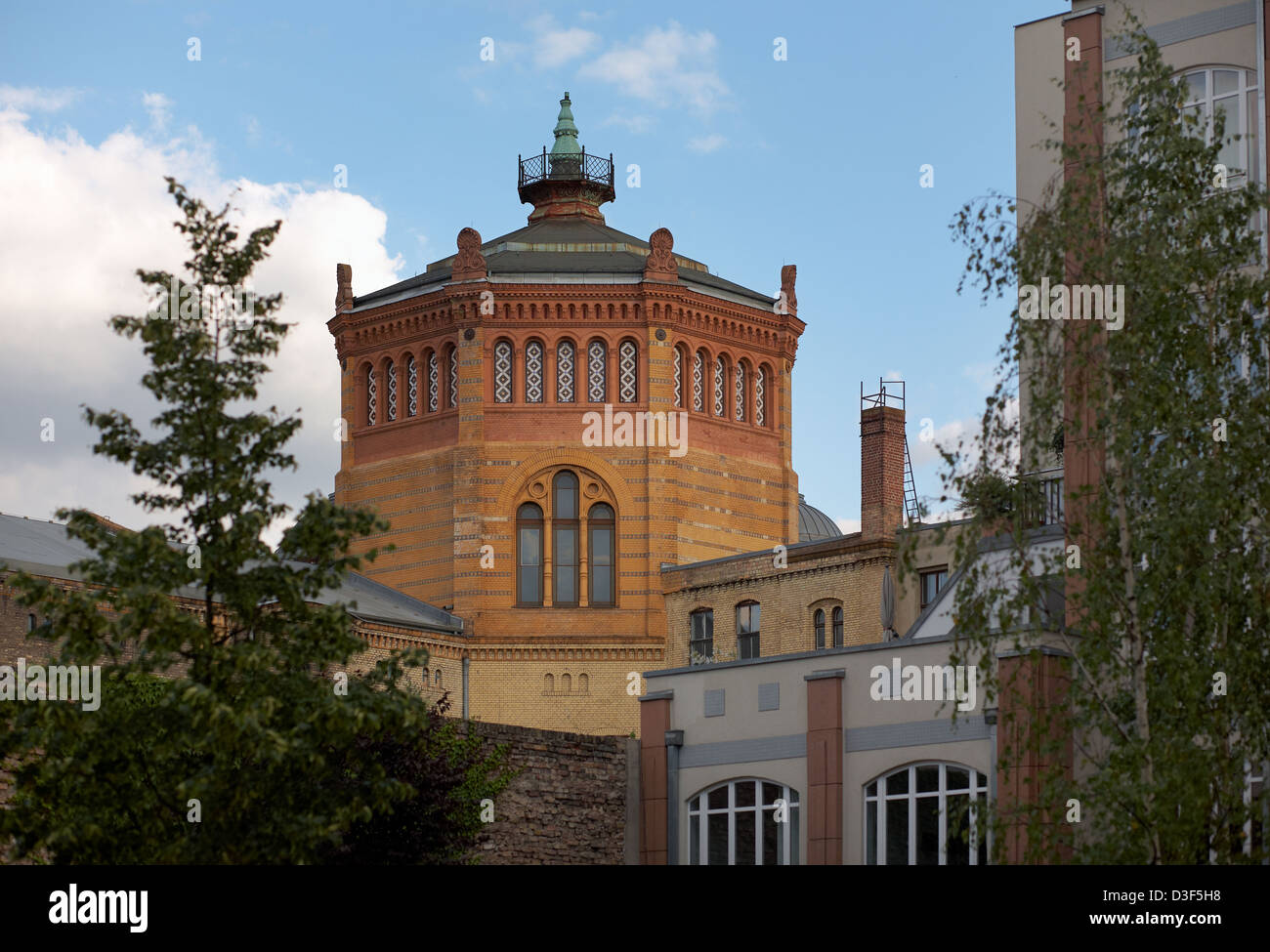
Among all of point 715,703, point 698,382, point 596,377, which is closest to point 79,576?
point 715,703

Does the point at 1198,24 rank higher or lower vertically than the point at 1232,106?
higher

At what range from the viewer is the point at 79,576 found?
137 ft

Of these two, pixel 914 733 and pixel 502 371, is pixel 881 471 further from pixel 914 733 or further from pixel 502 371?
pixel 914 733

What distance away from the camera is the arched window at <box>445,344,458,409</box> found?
179 feet

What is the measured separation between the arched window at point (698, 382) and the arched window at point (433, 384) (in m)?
7.03

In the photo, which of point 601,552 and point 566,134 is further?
point 566,134

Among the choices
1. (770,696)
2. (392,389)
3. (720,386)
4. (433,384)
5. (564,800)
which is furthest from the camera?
(392,389)

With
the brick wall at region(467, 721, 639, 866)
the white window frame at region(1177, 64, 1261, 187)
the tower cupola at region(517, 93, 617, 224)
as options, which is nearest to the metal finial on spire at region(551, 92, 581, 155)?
the tower cupola at region(517, 93, 617, 224)

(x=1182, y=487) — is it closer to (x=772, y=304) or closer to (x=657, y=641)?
(x=657, y=641)

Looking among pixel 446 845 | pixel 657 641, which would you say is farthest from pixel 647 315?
pixel 446 845

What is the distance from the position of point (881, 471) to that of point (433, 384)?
13.4 metres

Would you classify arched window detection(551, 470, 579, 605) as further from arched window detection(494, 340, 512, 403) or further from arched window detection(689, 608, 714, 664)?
arched window detection(689, 608, 714, 664)

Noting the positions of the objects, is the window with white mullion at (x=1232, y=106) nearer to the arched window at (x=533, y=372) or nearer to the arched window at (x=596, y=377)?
the arched window at (x=596, y=377)

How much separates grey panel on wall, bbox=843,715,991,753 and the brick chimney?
50.7 ft
